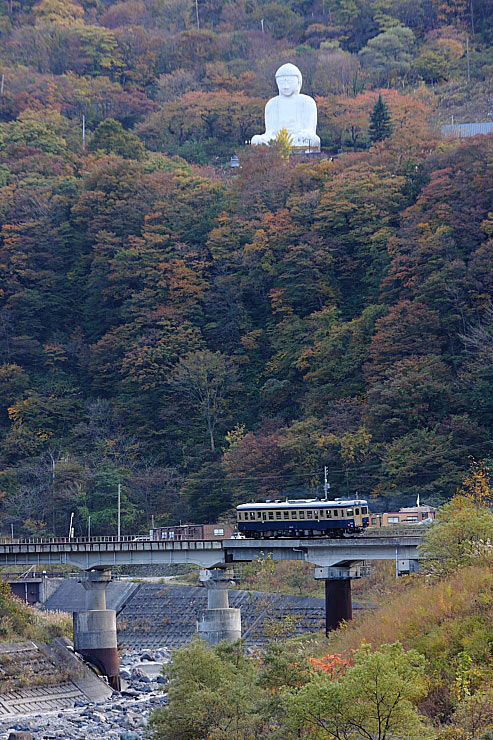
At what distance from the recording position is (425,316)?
71.4m

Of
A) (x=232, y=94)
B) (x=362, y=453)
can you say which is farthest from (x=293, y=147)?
(x=362, y=453)

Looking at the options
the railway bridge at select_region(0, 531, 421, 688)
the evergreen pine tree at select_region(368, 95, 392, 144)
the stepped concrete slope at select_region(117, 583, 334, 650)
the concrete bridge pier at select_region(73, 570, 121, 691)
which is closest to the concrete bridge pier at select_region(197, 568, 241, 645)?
the railway bridge at select_region(0, 531, 421, 688)

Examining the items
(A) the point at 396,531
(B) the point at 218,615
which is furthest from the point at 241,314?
(B) the point at 218,615

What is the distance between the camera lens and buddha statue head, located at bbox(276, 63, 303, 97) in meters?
108

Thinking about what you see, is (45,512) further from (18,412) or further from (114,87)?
(114,87)

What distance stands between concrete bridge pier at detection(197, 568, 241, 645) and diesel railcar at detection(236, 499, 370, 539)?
203cm

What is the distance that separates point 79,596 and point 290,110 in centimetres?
5351

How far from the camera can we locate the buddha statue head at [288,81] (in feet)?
354

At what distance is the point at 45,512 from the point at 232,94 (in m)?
54.8

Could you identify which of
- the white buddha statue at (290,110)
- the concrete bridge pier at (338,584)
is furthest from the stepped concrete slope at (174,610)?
the white buddha statue at (290,110)

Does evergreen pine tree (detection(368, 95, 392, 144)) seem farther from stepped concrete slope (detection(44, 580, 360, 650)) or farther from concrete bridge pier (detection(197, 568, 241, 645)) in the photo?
concrete bridge pier (detection(197, 568, 241, 645))

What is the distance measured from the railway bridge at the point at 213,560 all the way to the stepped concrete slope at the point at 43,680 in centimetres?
126

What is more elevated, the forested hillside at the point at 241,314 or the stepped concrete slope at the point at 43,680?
the forested hillside at the point at 241,314

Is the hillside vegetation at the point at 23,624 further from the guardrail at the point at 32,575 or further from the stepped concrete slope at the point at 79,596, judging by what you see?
the guardrail at the point at 32,575
